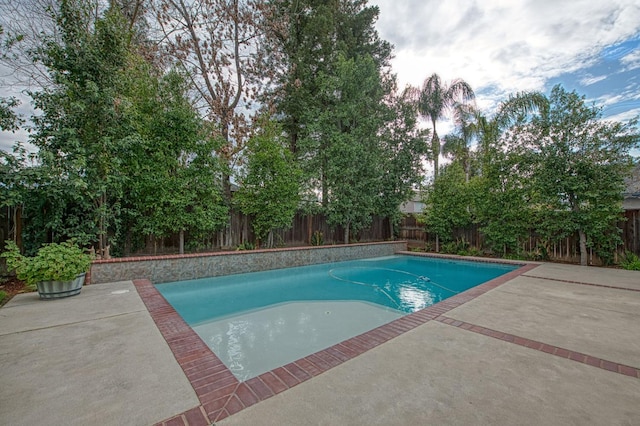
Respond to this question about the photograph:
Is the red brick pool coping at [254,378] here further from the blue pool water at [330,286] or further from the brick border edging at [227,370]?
the blue pool water at [330,286]

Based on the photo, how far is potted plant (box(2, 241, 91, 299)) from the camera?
3953 millimetres

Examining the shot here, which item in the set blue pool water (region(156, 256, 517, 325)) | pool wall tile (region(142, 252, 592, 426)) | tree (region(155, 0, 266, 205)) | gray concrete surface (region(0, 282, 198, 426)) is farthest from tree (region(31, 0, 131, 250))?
tree (region(155, 0, 266, 205))

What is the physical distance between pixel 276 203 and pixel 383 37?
10697 millimetres

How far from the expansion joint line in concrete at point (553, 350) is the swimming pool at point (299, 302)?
1.55 metres

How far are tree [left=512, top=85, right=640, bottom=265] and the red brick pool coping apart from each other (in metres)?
7.15

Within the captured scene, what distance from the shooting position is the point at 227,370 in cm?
230

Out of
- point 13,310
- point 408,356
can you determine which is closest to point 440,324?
Answer: point 408,356

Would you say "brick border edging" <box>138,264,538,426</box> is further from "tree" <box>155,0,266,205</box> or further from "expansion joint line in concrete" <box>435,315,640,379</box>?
"tree" <box>155,0,266,205</box>

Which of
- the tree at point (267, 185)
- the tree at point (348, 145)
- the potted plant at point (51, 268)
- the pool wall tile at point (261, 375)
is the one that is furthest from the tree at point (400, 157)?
the potted plant at point (51, 268)

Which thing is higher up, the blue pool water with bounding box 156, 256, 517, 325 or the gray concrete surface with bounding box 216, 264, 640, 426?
the gray concrete surface with bounding box 216, 264, 640, 426

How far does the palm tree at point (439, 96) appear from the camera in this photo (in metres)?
16.6

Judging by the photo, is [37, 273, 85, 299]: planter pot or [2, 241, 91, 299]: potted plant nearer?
[2, 241, 91, 299]: potted plant

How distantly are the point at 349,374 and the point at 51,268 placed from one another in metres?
4.49

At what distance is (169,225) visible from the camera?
24.3ft
